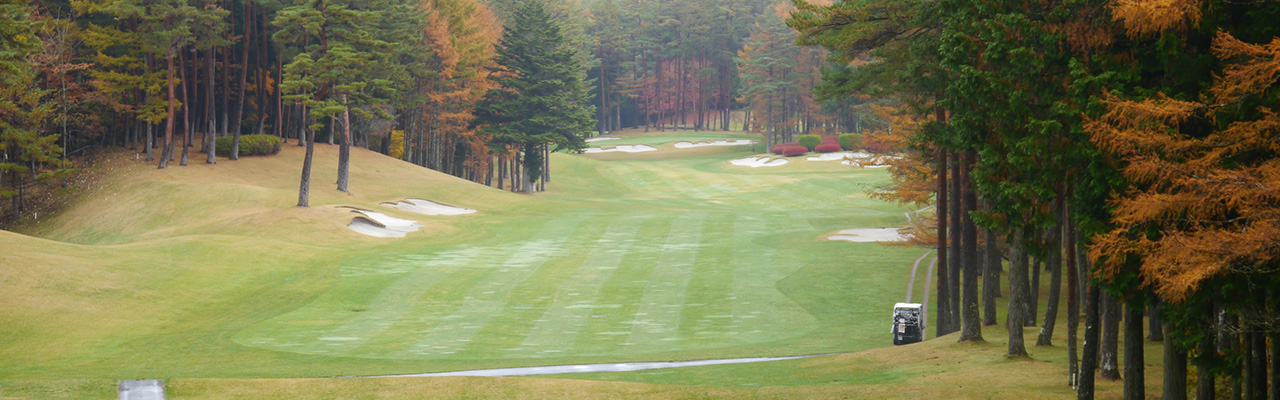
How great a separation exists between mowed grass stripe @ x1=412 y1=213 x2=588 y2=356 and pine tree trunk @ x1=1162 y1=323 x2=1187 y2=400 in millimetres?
15205

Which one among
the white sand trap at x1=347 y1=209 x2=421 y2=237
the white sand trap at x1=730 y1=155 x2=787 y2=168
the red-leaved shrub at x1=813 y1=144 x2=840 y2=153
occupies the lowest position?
the white sand trap at x1=347 y1=209 x2=421 y2=237

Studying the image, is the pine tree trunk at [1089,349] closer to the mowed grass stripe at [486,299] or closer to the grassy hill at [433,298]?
the grassy hill at [433,298]

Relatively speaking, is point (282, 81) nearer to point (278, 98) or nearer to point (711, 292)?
point (278, 98)

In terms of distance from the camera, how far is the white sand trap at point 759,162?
268ft

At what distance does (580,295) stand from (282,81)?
105ft

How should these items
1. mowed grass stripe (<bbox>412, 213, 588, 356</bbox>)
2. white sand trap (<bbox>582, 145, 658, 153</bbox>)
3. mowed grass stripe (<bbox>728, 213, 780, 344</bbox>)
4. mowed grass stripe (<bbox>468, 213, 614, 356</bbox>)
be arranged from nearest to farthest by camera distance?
mowed grass stripe (<bbox>412, 213, 588, 356</bbox>) < mowed grass stripe (<bbox>468, 213, 614, 356</bbox>) < mowed grass stripe (<bbox>728, 213, 780, 344</bbox>) < white sand trap (<bbox>582, 145, 658, 153</bbox>)

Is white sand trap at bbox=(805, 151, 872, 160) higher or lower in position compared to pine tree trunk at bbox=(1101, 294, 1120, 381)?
higher

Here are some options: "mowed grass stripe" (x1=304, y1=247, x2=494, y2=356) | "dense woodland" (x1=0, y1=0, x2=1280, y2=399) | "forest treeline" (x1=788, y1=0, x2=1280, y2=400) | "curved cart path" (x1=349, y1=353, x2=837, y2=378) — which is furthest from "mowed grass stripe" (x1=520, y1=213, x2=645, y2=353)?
"forest treeline" (x1=788, y1=0, x2=1280, y2=400)

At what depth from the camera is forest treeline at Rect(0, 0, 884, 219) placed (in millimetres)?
43875

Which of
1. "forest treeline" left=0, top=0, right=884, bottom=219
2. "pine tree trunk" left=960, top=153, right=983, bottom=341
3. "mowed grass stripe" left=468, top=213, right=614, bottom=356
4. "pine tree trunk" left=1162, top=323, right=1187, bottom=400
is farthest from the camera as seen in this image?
"forest treeline" left=0, top=0, right=884, bottom=219

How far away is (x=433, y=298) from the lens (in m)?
29.6

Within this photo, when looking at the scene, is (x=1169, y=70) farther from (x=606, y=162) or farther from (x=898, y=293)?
(x=606, y=162)

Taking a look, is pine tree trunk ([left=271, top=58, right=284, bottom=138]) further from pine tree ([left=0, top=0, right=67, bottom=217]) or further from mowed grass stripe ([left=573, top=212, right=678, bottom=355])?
mowed grass stripe ([left=573, top=212, right=678, bottom=355])

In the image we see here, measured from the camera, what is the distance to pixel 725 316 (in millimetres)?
27984
